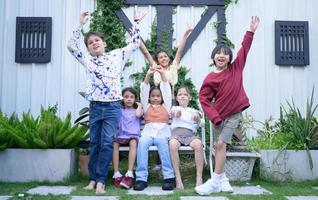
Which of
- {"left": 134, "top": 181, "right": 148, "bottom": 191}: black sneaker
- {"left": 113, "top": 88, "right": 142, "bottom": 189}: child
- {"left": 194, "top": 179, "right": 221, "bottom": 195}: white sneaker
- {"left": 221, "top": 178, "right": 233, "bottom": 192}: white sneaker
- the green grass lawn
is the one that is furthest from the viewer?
{"left": 113, "top": 88, "right": 142, "bottom": 189}: child

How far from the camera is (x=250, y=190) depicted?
386 cm

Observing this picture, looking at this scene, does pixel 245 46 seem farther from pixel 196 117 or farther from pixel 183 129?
pixel 183 129

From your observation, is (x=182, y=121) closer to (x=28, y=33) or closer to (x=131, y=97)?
(x=131, y=97)

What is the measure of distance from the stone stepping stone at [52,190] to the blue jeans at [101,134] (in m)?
0.26

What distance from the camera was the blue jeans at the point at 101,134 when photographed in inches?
152

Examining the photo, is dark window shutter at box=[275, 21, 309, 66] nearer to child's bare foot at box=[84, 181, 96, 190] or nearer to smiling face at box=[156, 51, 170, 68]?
smiling face at box=[156, 51, 170, 68]

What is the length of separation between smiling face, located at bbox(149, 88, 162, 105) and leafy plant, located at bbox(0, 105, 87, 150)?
2.72ft

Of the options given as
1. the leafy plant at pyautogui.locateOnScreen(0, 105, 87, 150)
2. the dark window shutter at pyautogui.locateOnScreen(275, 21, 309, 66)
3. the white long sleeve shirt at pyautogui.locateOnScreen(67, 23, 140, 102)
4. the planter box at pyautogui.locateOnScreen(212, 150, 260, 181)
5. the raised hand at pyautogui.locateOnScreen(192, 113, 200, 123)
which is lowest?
the planter box at pyautogui.locateOnScreen(212, 150, 260, 181)

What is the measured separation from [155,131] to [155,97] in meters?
0.37

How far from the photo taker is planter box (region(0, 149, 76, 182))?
4.22m

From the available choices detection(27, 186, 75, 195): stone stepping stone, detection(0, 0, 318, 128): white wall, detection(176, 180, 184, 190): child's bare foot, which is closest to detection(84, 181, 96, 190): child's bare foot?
detection(27, 186, 75, 195): stone stepping stone

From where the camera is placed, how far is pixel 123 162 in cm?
498

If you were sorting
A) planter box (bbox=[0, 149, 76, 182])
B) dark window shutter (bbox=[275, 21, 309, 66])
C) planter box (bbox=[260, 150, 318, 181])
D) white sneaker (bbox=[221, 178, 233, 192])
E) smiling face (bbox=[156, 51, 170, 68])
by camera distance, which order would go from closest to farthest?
1. white sneaker (bbox=[221, 178, 233, 192])
2. planter box (bbox=[0, 149, 76, 182])
3. planter box (bbox=[260, 150, 318, 181])
4. smiling face (bbox=[156, 51, 170, 68])
5. dark window shutter (bbox=[275, 21, 309, 66])

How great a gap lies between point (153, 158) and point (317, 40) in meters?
3.17
